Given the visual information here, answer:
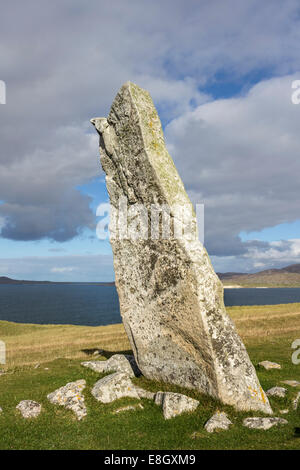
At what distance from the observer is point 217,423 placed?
38.5 ft

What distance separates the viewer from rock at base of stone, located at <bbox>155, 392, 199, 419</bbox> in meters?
12.9

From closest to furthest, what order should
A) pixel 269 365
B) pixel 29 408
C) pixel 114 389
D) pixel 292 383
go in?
pixel 29 408
pixel 114 389
pixel 292 383
pixel 269 365

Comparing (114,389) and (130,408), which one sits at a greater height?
(114,389)

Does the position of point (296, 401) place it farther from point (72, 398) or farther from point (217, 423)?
point (72, 398)

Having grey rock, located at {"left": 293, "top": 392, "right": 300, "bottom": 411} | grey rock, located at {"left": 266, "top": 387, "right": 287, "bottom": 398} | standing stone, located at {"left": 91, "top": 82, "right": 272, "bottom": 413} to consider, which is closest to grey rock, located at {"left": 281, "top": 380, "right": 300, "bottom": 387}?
grey rock, located at {"left": 266, "top": 387, "right": 287, "bottom": 398}

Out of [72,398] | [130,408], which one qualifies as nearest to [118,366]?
[72,398]

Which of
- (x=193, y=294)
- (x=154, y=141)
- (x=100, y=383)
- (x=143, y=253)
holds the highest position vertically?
(x=154, y=141)

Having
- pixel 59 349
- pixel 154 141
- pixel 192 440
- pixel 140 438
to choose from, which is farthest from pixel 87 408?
pixel 59 349

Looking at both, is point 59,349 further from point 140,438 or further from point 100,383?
point 140,438

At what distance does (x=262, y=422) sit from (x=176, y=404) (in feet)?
9.94

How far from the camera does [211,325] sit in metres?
13.6

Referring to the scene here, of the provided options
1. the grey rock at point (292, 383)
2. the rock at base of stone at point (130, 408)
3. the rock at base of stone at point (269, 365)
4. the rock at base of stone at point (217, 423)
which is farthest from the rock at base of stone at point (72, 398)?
the rock at base of stone at point (269, 365)

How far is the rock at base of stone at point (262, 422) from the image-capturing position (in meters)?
11.7

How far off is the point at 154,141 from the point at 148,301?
22.5 ft
